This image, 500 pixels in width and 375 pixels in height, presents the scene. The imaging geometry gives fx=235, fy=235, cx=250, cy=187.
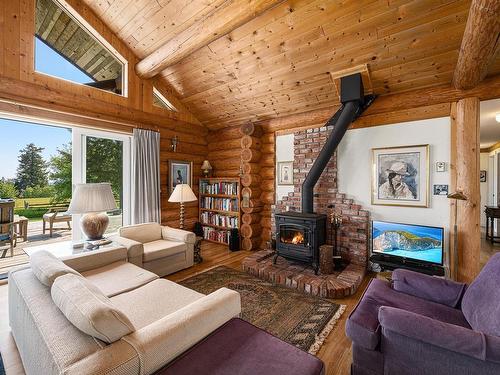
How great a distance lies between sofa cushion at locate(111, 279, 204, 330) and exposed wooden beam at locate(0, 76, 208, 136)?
295cm

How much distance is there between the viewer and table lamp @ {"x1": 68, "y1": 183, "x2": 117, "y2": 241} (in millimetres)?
2570

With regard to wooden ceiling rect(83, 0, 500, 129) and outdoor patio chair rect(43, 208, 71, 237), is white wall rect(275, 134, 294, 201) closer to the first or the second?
wooden ceiling rect(83, 0, 500, 129)

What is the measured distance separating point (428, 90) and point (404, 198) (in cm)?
150

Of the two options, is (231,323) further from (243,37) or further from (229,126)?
(229,126)

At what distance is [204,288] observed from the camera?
298cm

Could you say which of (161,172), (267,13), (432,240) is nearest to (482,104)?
(432,240)

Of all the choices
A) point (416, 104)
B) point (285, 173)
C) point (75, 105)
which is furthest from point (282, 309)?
point (75, 105)

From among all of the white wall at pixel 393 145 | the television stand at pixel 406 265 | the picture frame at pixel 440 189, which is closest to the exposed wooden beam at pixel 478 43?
the white wall at pixel 393 145

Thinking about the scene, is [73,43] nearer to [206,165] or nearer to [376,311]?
[206,165]

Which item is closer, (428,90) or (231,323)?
(231,323)

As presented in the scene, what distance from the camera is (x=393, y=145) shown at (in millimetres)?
3441

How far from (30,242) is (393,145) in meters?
5.82

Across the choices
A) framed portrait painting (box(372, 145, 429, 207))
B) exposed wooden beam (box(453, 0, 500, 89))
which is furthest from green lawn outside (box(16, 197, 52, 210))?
exposed wooden beam (box(453, 0, 500, 89))

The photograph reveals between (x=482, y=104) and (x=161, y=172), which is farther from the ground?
(x=482, y=104)
